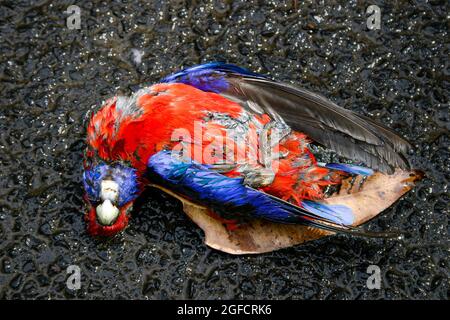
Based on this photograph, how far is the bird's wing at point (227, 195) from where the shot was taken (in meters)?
3.42

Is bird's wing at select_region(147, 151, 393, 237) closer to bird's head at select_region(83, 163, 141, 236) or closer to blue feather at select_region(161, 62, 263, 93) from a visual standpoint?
bird's head at select_region(83, 163, 141, 236)

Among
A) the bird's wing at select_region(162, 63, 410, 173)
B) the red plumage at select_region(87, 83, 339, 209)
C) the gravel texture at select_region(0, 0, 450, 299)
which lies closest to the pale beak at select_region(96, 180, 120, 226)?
the red plumage at select_region(87, 83, 339, 209)

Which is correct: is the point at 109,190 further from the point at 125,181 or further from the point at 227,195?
the point at 227,195

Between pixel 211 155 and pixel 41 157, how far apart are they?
41.1 inches

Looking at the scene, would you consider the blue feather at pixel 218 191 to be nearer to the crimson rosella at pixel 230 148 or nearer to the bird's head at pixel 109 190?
the crimson rosella at pixel 230 148

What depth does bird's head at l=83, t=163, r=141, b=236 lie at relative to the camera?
350 centimetres

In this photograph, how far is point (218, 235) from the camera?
374 cm

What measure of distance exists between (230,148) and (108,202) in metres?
0.65

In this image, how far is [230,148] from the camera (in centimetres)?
346

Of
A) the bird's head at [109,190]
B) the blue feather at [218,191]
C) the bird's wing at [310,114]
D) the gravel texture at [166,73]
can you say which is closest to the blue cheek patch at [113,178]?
the bird's head at [109,190]

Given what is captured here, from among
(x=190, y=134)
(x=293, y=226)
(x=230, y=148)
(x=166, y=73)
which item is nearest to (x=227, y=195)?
(x=230, y=148)

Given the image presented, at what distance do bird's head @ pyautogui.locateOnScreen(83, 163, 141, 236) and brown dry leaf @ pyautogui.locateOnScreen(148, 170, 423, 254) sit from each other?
19cm

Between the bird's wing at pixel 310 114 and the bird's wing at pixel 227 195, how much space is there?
35cm
